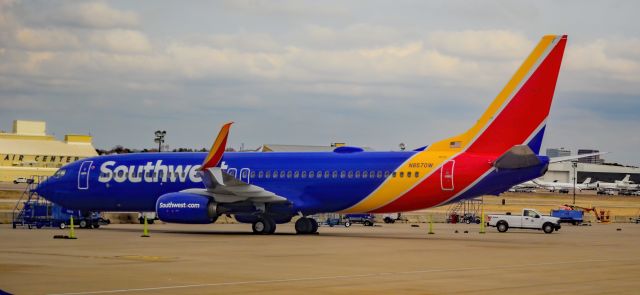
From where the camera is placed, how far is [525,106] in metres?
38.5

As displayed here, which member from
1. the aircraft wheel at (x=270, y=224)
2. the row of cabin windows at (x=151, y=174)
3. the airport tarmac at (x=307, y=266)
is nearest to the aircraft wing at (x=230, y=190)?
the aircraft wheel at (x=270, y=224)

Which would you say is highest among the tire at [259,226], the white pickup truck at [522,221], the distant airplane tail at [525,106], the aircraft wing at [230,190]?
the distant airplane tail at [525,106]

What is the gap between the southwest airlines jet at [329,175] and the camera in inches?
1511

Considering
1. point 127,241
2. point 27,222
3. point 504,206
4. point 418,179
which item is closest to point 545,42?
point 418,179

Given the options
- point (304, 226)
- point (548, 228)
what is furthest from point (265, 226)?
point (548, 228)

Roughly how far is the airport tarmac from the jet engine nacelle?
3623 mm

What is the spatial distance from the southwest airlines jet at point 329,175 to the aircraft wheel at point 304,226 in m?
0.05

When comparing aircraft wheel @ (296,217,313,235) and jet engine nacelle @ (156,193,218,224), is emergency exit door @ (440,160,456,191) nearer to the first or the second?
aircraft wheel @ (296,217,313,235)

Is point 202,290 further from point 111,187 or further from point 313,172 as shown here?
point 111,187

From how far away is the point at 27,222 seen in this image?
164ft

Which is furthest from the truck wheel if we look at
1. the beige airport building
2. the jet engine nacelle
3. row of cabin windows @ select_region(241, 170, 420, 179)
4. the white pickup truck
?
the beige airport building

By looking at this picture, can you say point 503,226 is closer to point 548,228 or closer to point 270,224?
point 548,228

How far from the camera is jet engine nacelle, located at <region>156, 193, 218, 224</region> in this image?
41.8 meters

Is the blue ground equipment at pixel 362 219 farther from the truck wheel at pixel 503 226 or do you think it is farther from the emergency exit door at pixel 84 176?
the emergency exit door at pixel 84 176
